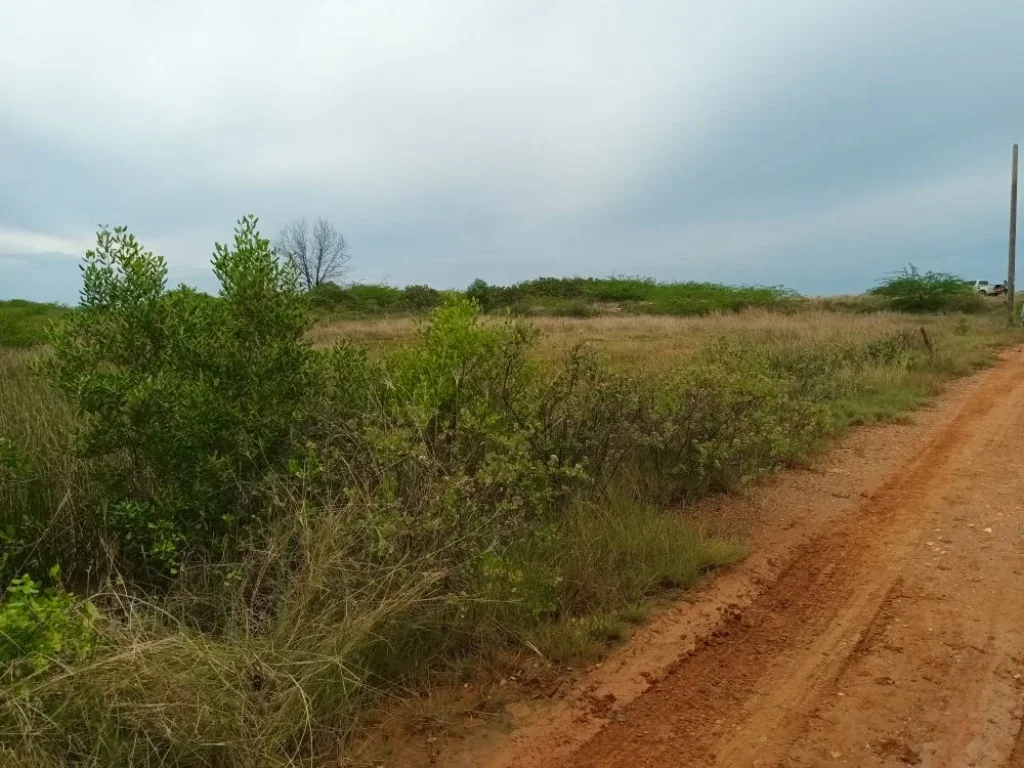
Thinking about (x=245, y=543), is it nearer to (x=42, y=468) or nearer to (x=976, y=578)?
(x=42, y=468)

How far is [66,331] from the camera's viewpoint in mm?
4273

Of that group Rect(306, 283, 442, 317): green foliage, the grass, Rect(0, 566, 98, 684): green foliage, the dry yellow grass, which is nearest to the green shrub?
Rect(306, 283, 442, 317): green foliage

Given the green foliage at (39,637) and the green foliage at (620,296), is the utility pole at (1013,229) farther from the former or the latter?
the green foliage at (39,637)

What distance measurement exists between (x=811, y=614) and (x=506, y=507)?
1979 millimetres

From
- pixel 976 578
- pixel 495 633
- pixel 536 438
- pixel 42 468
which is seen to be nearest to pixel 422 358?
pixel 536 438

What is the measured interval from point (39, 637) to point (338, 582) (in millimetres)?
1235

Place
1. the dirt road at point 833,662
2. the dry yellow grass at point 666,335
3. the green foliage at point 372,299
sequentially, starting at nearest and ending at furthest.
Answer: the dirt road at point 833,662
the dry yellow grass at point 666,335
the green foliage at point 372,299

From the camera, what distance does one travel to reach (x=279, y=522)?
394 centimetres

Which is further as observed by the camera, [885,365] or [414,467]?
[885,365]

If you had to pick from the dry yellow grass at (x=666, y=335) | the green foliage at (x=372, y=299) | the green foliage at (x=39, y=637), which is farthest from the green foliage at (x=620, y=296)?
the green foliage at (x=39, y=637)

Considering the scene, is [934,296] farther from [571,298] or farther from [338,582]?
[338,582]

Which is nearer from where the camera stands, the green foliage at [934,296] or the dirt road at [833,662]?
the dirt road at [833,662]

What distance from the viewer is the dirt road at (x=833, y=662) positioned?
3150mm

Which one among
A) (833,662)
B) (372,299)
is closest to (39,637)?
(833,662)
